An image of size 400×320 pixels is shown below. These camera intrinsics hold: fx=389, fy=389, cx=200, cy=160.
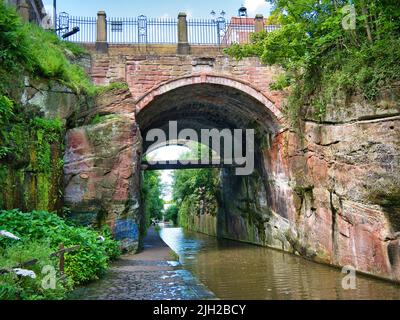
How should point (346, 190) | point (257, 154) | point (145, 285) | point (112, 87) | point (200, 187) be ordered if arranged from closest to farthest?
point (145, 285)
point (346, 190)
point (112, 87)
point (257, 154)
point (200, 187)

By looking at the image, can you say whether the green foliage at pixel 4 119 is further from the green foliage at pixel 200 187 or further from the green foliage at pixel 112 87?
the green foliage at pixel 200 187

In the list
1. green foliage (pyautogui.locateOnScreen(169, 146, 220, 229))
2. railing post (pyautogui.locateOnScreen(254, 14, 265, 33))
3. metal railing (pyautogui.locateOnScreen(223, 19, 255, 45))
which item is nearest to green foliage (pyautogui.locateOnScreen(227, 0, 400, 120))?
railing post (pyautogui.locateOnScreen(254, 14, 265, 33))

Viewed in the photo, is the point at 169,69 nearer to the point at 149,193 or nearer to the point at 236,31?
the point at 236,31

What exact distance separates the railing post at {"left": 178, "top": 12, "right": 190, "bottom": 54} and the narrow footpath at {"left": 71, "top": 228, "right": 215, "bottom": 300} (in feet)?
27.7

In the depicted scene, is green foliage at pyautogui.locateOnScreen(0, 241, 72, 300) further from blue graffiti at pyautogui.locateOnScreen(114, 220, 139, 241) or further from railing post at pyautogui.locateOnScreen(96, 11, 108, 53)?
railing post at pyautogui.locateOnScreen(96, 11, 108, 53)

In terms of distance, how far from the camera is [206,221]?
1107 inches

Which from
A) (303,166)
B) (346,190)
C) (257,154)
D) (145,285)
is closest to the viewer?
(145,285)

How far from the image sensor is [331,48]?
1115 cm

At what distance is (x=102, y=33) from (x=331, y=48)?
A: 28.2ft

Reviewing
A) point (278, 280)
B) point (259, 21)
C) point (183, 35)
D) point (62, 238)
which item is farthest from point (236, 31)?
point (62, 238)

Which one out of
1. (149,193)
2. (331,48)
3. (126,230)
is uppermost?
(331,48)
